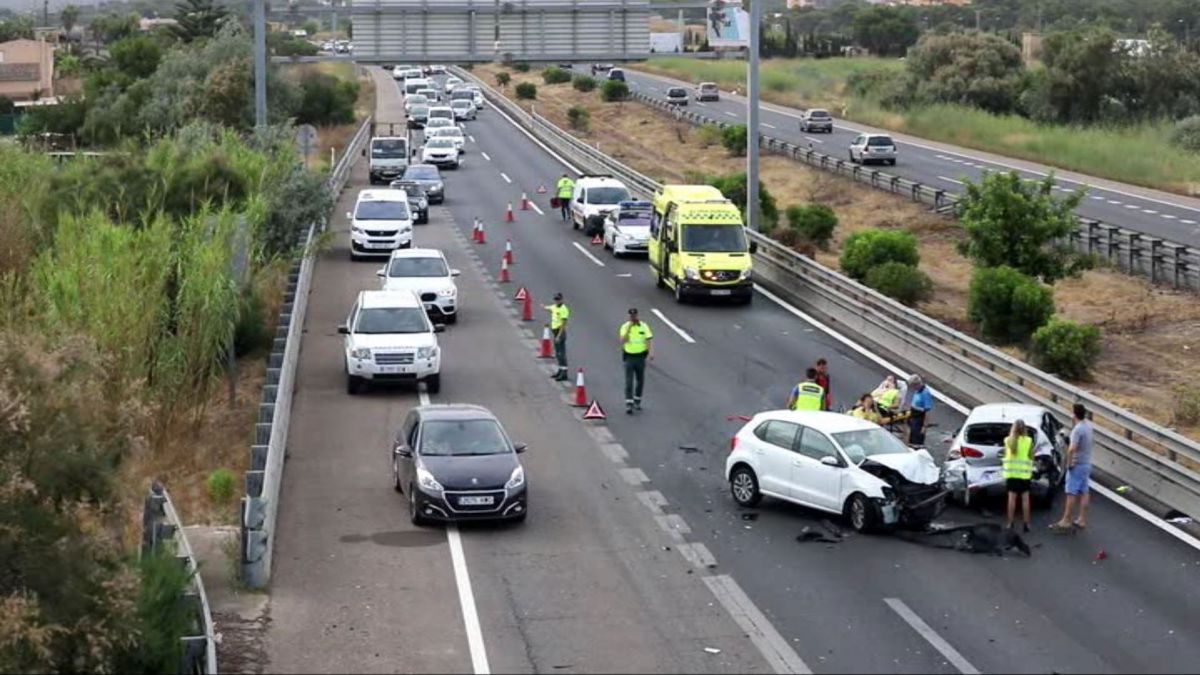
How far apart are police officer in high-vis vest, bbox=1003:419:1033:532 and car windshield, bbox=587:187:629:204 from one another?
1177 inches

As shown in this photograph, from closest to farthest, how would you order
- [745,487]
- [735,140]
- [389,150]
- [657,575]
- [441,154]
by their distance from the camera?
[657,575] → [745,487] → [389,150] → [441,154] → [735,140]

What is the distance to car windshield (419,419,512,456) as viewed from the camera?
21625 mm

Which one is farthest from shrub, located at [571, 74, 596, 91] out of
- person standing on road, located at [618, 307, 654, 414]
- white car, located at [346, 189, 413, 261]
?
person standing on road, located at [618, 307, 654, 414]

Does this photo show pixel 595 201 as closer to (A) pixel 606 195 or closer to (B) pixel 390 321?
(A) pixel 606 195

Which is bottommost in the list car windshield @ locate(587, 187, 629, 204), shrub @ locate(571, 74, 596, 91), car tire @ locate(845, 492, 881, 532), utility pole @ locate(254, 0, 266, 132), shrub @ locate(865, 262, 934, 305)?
car tire @ locate(845, 492, 881, 532)

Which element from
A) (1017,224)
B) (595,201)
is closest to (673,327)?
(1017,224)

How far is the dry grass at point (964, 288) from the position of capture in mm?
33688

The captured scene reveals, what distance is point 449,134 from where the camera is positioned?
254 feet

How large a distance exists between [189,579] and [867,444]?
345 inches

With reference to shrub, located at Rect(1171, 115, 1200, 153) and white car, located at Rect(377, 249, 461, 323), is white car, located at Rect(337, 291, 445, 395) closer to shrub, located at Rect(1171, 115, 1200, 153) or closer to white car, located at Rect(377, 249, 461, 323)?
white car, located at Rect(377, 249, 461, 323)

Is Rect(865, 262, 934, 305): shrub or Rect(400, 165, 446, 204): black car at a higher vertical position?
Rect(400, 165, 446, 204): black car

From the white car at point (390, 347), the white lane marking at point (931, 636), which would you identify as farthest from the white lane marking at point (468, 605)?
the white car at point (390, 347)

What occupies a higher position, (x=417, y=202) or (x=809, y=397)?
(x=417, y=202)

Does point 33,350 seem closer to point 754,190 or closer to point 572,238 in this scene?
point 754,190
